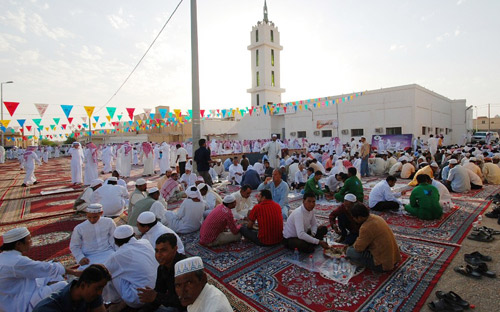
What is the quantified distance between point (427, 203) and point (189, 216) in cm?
412

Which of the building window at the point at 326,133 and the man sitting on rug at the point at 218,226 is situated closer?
the man sitting on rug at the point at 218,226

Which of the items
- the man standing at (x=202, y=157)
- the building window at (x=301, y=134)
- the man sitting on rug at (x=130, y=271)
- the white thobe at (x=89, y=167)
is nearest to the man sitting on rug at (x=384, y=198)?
the man standing at (x=202, y=157)

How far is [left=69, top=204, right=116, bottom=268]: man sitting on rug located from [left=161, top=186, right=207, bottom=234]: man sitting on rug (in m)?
1.23

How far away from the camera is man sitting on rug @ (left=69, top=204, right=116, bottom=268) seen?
3170 mm

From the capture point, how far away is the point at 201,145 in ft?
23.7

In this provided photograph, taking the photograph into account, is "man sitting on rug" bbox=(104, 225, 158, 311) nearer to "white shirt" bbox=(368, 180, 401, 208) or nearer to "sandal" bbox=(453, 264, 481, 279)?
"sandal" bbox=(453, 264, 481, 279)

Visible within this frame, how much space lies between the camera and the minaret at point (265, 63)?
1401 inches

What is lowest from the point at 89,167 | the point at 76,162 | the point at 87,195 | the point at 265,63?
the point at 87,195

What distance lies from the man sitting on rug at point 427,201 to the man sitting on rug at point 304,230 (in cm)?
224

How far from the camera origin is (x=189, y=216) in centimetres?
464

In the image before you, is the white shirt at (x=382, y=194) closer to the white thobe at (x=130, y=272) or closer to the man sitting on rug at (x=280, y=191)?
the man sitting on rug at (x=280, y=191)

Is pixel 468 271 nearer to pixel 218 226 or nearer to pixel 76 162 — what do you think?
pixel 218 226

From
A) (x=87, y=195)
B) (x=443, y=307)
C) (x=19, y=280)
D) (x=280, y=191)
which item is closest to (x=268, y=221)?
(x=280, y=191)

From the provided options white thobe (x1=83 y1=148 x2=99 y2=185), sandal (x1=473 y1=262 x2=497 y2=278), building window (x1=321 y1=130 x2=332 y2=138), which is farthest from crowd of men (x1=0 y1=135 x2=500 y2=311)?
building window (x1=321 y1=130 x2=332 y2=138)
